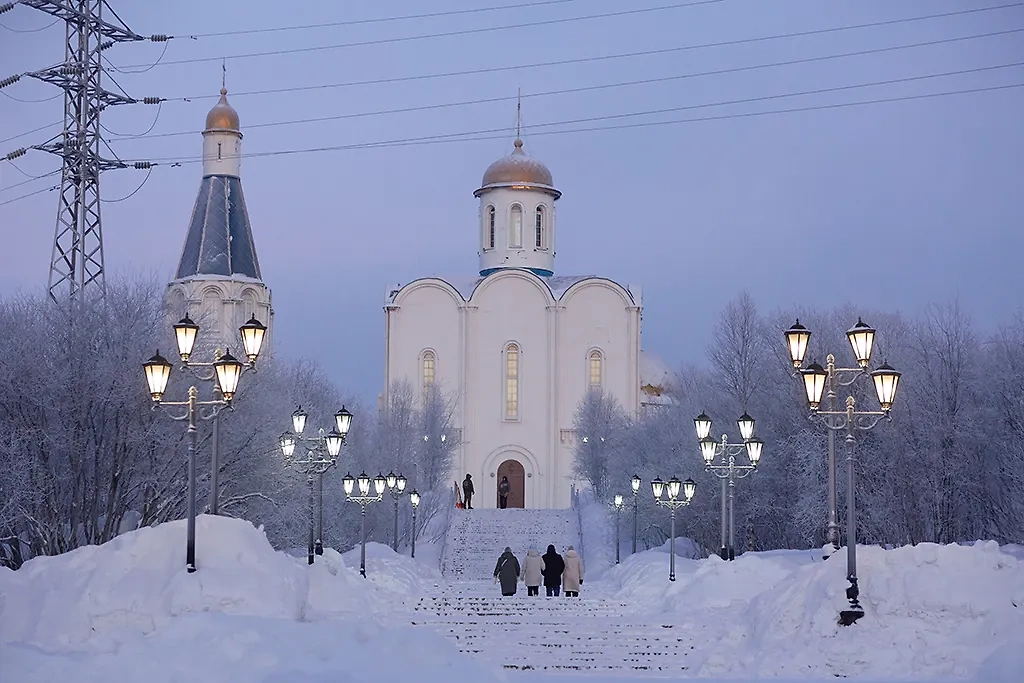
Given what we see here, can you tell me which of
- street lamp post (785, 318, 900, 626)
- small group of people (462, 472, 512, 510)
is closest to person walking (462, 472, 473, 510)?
small group of people (462, 472, 512, 510)

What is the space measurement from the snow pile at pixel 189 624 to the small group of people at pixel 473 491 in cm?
3328

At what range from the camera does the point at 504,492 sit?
54688 mm

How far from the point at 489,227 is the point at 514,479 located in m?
9.86

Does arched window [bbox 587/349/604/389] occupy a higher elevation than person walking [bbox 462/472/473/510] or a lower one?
higher

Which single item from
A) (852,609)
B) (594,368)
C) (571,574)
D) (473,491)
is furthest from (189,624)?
(594,368)

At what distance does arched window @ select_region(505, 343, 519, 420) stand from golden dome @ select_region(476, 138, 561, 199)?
6501mm

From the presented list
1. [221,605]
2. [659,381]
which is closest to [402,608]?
[221,605]

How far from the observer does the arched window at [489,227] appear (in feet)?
191

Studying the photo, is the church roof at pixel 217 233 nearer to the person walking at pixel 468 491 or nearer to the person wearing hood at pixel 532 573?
the person walking at pixel 468 491

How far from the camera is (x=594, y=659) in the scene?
56.6 ft

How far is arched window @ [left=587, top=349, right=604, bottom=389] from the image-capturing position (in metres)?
55.8

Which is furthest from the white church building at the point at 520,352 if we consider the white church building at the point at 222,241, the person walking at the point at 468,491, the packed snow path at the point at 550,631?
the packed snow path at the point at 550,631

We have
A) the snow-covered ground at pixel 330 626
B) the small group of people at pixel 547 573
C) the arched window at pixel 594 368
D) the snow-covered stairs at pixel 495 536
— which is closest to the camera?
the snow-covered ground at pixel 330 626

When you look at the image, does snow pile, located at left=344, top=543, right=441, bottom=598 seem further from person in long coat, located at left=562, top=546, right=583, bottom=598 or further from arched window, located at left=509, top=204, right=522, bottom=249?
arched window, located at left=509, top=204, right=522, bottom=249
